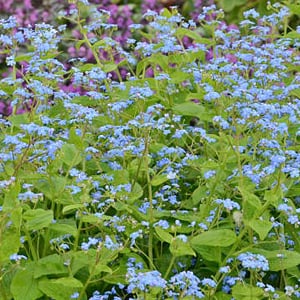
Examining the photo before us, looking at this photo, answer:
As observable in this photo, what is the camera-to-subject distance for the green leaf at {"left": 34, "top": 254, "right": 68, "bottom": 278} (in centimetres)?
216

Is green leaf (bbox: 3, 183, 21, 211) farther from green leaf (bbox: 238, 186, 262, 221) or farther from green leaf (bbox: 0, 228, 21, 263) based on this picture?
green leaf (bbox: 238, 186, 262, 221)

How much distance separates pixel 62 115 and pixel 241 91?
26.1 inches

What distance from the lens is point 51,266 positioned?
2.18 metres

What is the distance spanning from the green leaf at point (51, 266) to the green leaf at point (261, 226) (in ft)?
1.67

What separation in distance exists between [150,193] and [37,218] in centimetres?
33

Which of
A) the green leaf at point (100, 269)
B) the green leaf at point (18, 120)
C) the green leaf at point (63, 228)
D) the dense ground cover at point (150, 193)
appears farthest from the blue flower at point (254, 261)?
the green leaf at point (18, 120)

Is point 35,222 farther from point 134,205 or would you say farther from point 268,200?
point 268,200

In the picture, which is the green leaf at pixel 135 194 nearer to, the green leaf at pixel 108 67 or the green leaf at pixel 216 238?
the green leaf at pixel 216 238

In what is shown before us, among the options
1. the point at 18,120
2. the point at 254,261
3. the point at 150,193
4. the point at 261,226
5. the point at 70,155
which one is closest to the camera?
the point at 254,261

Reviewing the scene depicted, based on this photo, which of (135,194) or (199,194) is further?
(199,194)

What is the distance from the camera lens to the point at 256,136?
98.3 inches

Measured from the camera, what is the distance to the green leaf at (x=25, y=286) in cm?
212

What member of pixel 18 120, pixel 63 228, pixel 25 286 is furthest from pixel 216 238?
pixel 18 120

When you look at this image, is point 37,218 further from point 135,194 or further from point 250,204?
point 250,204
